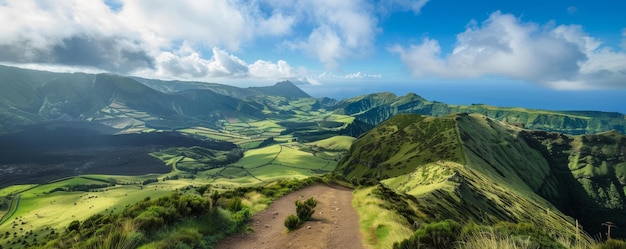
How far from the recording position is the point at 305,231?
72.9ft

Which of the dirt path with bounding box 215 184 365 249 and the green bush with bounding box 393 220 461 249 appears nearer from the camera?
the green bush with bounding box 393 220 461 249

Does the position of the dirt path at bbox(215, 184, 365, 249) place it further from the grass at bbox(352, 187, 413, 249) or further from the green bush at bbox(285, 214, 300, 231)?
the grass at bbox(352, 187, 413, 249)

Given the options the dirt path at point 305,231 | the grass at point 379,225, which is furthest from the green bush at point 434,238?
the dirt path at point 305,231

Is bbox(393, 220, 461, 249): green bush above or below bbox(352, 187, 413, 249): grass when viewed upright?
above

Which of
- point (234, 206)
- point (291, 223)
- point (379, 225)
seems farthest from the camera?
point (234, 206)

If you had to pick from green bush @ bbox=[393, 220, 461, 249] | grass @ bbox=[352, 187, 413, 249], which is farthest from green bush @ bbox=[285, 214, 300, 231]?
green bush @ bbox=[393, 220, 461, 249]

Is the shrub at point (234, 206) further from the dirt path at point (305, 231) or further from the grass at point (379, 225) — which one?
the grass at point (379, 225)

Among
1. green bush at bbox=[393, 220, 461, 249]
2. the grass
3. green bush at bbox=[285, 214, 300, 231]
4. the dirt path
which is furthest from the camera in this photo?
green bush at bbox=[285, 214, 300, 231]

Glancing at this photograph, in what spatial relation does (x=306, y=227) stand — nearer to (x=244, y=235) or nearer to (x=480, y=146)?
(x=244, y=235)

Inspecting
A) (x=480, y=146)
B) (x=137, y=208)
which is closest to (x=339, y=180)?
(x=137, y=208)

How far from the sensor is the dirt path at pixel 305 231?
63.8 feet

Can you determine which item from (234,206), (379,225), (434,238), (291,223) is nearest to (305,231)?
(291,223)

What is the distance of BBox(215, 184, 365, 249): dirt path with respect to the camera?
19438 millimetres

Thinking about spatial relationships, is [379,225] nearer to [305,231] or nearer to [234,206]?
[305,231]
